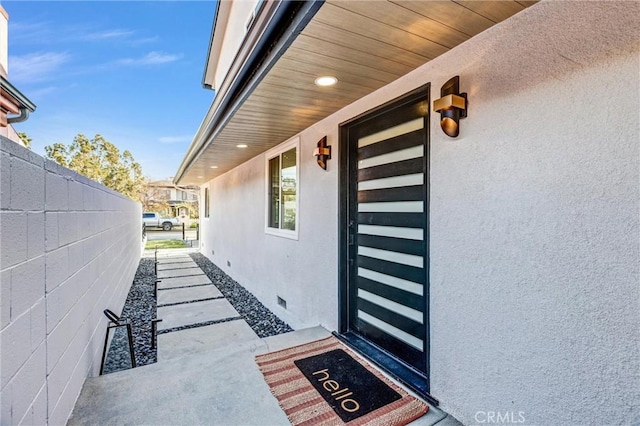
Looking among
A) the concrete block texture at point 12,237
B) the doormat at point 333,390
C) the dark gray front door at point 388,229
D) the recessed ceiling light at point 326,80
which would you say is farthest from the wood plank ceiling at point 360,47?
the doormat at point 333,390

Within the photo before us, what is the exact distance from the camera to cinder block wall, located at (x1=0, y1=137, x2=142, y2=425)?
1182mm

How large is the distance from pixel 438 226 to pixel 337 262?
4.71 ft

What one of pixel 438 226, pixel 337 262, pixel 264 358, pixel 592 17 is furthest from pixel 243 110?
pixel 592 17

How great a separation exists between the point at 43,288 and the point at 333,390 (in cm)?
197

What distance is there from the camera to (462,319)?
204 centimetres

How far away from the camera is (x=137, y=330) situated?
4.39 metres

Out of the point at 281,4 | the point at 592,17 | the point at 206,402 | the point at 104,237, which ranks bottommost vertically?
the point at 206,402

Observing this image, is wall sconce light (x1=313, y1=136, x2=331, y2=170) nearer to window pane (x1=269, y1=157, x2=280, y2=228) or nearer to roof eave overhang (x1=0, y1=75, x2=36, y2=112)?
window pane (x1=269, y1=157, x2=280, y2=228)

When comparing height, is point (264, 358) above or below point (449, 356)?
below

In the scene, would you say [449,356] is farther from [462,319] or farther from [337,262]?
[337,262]

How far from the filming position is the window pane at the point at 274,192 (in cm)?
517
